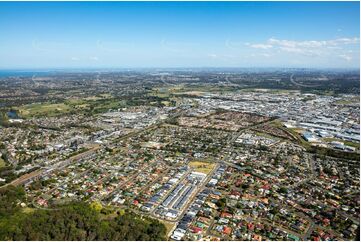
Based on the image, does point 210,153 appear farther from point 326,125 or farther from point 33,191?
point 326,125

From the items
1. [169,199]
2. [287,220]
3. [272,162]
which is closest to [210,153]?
[272,162]

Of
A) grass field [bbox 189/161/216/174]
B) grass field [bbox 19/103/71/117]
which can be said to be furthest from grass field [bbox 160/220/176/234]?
grass field [bbox 19/103/71/117]

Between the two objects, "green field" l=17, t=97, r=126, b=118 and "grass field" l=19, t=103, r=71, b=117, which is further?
"green field" l=17, t=97, r=126, b=118

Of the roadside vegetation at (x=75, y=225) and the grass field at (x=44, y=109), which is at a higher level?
the grass field at (x=44, y=109)

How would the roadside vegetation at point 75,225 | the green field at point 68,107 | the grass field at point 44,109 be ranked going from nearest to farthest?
the roadside vegetation at point 75,225, the grass field at point 44,109, the green field at point 68,107

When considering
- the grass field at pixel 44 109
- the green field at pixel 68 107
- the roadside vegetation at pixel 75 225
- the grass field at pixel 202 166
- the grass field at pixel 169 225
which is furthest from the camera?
the green field at pixel 68 107

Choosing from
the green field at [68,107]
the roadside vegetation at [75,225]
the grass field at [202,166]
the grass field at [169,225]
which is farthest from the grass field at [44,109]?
the grass field at [169,225]

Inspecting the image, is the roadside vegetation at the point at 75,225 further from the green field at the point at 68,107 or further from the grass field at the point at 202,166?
the green field at the point at 68,107

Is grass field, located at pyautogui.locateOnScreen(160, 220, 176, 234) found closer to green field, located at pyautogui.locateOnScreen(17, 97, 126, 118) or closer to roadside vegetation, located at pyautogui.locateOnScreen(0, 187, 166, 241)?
roadside vegetation, located at pyautogui.locateOnScreen(0, 187, 166, 241)
